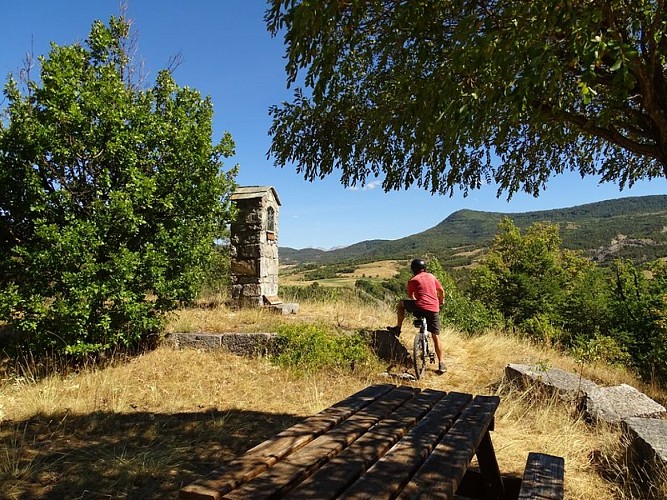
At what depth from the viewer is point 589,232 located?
113062 mm

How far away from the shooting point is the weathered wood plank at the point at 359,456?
1621 mm

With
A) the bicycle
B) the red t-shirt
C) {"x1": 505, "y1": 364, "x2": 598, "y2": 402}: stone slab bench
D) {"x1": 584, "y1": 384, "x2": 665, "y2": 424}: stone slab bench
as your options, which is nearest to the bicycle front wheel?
the bicycle

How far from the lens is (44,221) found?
6.02m

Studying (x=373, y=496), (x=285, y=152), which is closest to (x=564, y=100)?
(x=285, y=152)

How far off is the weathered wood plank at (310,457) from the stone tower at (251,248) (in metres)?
7.11

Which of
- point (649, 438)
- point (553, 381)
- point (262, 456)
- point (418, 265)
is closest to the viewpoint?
point (262, 456)

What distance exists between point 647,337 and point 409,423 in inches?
352

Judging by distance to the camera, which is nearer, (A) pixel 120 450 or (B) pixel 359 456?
(B) pixel 359 456

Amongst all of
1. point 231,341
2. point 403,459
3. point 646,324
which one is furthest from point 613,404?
point 231,341

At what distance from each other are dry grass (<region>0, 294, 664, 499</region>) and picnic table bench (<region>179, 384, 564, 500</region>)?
1342 mm

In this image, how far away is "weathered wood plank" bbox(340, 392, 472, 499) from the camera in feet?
5.37

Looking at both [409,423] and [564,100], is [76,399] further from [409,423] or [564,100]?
[564,100]

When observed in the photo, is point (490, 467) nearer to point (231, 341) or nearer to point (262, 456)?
point (262, 456)

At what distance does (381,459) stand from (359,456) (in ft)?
0.33
